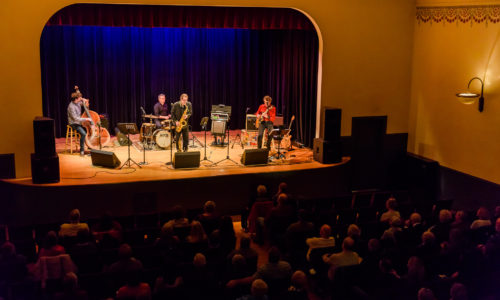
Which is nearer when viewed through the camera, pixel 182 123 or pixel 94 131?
pixel 182 123

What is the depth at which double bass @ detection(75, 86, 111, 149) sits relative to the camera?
12403mm

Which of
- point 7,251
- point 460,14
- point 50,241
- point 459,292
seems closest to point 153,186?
point 50,241

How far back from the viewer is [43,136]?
9.75 m

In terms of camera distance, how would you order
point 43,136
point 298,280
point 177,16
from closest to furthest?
point 298,280 < point 43,136 < point 177,16

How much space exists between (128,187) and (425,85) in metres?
7.11

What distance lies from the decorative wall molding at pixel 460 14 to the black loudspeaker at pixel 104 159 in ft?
25.1

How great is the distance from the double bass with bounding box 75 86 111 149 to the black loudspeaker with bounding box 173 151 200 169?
2648mm

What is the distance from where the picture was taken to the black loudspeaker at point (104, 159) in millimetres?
10875

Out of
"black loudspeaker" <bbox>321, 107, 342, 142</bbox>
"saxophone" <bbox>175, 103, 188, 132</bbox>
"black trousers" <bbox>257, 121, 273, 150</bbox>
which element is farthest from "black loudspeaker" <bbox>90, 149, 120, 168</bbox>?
"black loudspeaker" <bbox>321, 107, 342, 142</bbox>

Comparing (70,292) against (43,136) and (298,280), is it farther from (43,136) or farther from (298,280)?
(43,136)

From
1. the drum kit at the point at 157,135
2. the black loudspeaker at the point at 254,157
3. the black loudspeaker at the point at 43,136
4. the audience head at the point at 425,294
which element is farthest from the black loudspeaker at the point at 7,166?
the audience head at the point at 425,294

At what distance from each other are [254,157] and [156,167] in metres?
2.12

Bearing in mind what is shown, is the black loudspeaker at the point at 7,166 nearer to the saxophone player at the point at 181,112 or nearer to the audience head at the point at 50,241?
the saxophone player at the point at 181,112

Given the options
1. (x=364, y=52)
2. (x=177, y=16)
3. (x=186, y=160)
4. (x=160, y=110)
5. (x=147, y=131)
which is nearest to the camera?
(x=186, y=160)
